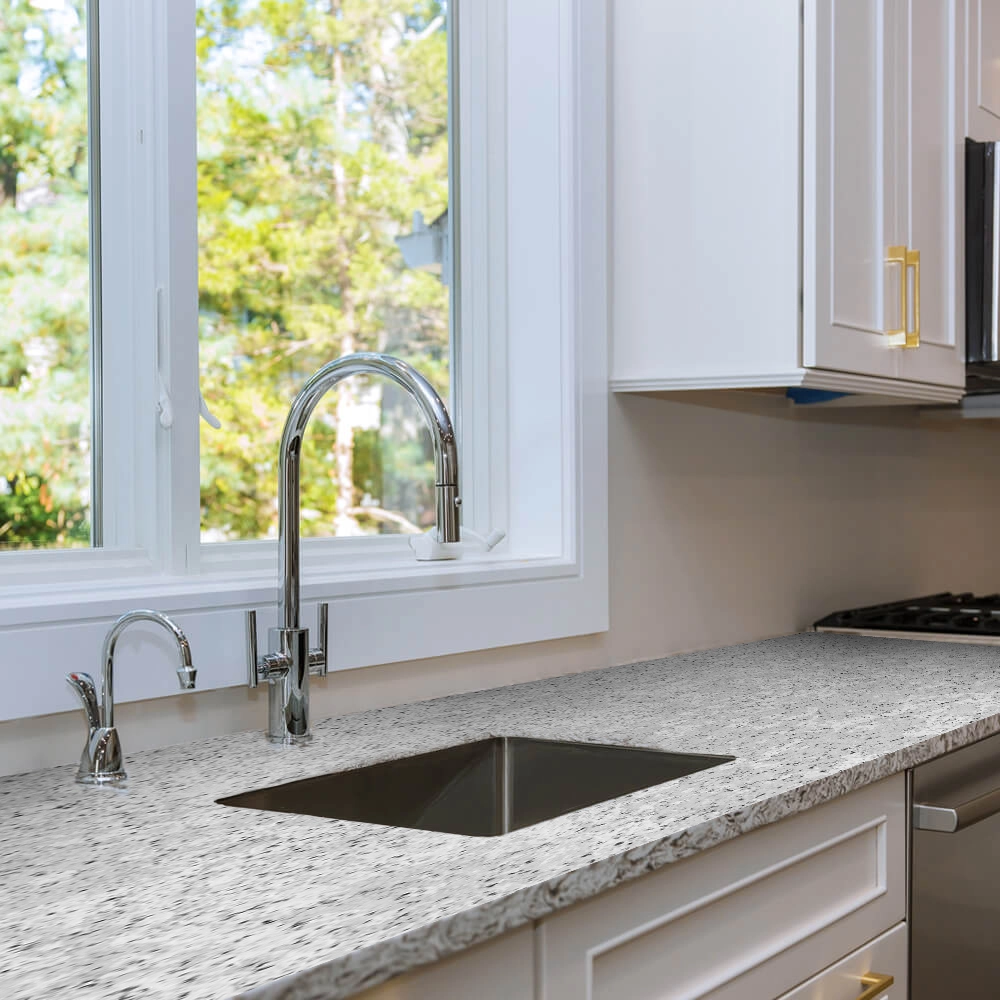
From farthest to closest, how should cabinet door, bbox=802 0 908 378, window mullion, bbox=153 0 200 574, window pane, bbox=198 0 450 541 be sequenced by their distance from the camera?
cabinet door, bbox=802 0 908 378, window pane, bbox=198 0 450 541, window mullion, bbox=153 0 200 574

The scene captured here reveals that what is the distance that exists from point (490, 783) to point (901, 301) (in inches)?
43.0

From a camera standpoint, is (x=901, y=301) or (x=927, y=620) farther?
(x=927, y=620)

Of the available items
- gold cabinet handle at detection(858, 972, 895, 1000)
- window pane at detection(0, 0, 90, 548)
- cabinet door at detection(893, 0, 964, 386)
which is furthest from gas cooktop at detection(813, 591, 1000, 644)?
window pane at detection(0, 0, 90, 548)

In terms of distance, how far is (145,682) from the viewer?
145 centimetres

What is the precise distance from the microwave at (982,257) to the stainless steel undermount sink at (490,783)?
131 cm

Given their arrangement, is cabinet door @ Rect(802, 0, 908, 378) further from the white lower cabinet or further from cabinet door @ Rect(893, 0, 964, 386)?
the white lower cabinet

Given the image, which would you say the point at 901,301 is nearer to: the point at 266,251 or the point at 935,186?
the point at 935,186

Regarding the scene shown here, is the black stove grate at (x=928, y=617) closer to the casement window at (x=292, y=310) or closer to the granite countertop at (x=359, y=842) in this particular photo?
the granite countertop at (x=359, y=842)

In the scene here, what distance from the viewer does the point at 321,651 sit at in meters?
1.56

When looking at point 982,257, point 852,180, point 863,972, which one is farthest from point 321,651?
point 982,257

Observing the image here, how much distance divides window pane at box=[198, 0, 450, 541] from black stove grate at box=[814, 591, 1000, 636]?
38.6 inches

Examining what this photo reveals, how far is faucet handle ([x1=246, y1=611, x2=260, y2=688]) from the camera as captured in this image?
1.51 meters

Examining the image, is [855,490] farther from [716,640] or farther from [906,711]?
[906,711]

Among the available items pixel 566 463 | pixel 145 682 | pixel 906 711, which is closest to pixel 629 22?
pixel 566 463
